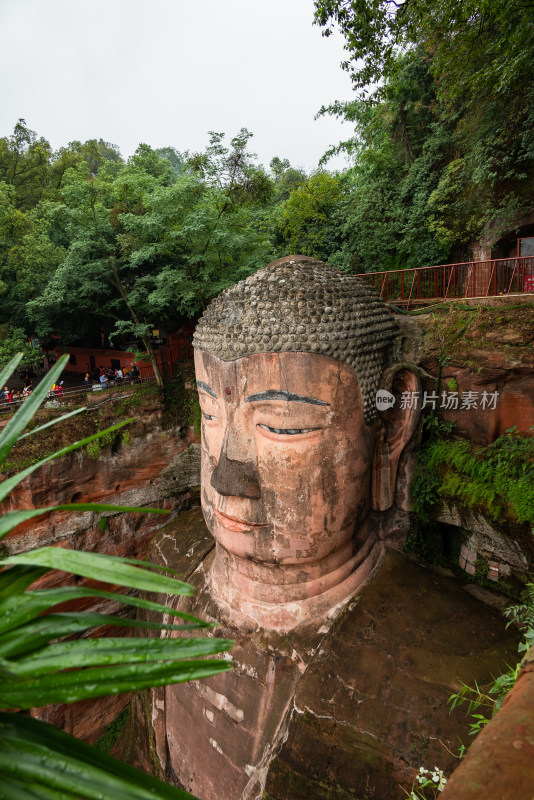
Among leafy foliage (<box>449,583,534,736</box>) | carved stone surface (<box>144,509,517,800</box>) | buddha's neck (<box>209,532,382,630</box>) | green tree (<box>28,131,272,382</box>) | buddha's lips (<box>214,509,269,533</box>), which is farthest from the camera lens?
green tree (<box>28,131,272,382</box>)

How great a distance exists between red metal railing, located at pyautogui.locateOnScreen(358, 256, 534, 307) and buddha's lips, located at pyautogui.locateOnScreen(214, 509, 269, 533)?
13.4 feet

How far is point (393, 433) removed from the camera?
15.8 ft

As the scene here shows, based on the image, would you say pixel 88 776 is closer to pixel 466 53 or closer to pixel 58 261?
pixel 466 53

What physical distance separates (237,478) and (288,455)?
532mm

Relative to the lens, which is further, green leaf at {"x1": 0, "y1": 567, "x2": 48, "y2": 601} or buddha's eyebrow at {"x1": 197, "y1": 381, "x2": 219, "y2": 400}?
buddha's eyebrow at {"x1": 197, "y1": 381, "x2": 219, "y2": 400}

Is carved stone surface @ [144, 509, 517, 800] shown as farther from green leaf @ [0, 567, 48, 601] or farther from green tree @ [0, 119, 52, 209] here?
green tree @ [0, 119, 52, 209]

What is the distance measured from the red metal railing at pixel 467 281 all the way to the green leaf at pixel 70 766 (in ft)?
20.6

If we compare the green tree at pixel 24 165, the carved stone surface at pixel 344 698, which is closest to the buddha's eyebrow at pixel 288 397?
the carved stone surface at pixel 344 698

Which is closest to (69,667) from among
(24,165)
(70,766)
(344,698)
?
(70,766)

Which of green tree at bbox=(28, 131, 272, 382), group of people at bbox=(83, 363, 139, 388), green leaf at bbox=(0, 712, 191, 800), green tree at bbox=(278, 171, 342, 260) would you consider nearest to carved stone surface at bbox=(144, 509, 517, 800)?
green leaf at bbox=(0, 712, 191, 800)

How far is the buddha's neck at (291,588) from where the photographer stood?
433 cm

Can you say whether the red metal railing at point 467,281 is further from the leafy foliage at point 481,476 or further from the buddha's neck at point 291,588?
the buddha's neck at point 291,588

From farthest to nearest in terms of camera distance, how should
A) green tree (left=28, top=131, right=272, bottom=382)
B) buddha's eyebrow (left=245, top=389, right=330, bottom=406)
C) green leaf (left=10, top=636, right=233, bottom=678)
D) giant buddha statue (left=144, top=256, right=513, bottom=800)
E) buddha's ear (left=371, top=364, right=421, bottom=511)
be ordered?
green tree (left=28, top=131, right=272, bottom=382)
buddha's ear (left=371, top=364, right=421, bottom=511)
buddha's eyebrow (left=245, top=389, right=330, bottom=406)
giant buddha statue (left=144, top=256, right=513, bottom=800)
green leaf (left=10, top=636, right=233, bottom=678)

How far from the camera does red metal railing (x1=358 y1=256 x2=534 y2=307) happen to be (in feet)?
23.2
